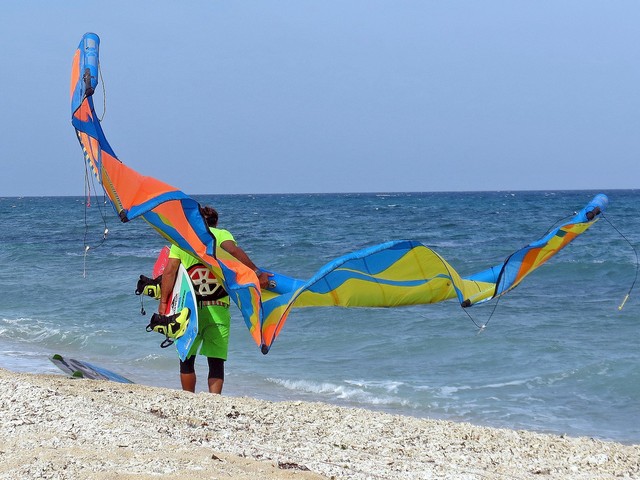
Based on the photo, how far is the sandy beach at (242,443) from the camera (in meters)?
4.10

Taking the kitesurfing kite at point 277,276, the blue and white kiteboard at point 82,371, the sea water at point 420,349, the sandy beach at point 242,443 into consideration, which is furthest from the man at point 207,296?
the blue and white kiteboard at point 82,371

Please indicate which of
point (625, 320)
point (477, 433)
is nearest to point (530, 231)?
point (625, 320)

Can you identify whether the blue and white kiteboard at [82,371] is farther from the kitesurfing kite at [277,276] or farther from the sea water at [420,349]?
the kitesurfing kite at [277,276]

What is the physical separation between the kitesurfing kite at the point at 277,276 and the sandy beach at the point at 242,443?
2.06 feet

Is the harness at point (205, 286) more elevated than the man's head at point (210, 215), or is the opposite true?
the man's head at point (210, 215)

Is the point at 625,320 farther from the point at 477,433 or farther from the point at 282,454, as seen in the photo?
the point at 282,454

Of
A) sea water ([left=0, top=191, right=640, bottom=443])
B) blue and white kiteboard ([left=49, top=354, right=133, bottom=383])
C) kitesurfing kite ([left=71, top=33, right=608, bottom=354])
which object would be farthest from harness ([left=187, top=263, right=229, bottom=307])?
blue and white kiteboard ([left=49, top=354, right=133, bottom=383])

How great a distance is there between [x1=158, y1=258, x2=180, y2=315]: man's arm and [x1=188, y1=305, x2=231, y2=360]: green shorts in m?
0.23

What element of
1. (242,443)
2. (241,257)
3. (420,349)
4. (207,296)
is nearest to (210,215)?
(241,257)

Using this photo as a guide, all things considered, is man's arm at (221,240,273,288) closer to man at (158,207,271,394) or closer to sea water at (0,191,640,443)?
man at (158,207,271,394)

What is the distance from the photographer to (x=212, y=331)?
5.66 m

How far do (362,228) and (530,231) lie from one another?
23.8 ft

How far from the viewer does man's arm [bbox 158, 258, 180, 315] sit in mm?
5547

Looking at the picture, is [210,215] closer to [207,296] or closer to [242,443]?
[207,296]
